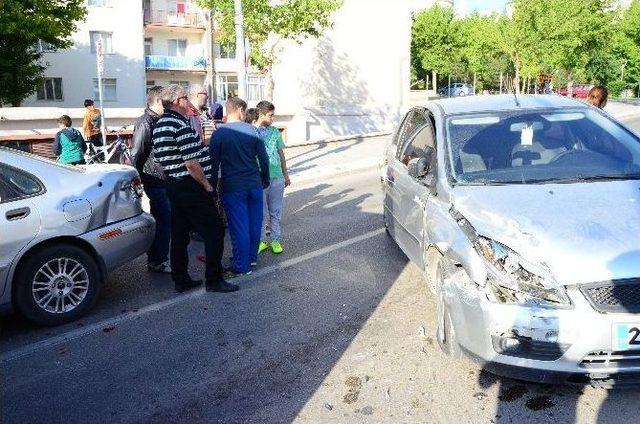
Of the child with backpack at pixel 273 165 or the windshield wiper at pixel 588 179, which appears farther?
the child with backpack at pixel 273 165

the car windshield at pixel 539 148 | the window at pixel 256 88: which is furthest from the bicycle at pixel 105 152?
the window at pixel 256 88

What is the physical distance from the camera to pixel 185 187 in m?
5.12

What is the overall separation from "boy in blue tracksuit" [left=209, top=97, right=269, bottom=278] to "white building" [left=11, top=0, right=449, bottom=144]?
34.6 ft

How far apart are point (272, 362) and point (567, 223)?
2.06 metres

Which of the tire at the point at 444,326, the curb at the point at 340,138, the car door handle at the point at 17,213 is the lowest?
the tire at the point at 444,326

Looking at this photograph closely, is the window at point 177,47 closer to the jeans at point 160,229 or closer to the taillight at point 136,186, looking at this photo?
the jeans at point 160,229

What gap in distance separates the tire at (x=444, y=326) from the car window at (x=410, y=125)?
5.81 feet

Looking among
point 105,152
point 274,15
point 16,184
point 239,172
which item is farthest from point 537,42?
point 16,184

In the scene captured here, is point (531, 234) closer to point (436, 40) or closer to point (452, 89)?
point (436, 40)

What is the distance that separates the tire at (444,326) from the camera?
3596mm

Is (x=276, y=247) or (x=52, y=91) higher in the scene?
(x=52, y=91)

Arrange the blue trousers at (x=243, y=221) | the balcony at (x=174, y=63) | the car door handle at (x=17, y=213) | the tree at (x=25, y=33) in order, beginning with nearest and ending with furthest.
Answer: the car door handle at (x=17, y=213), the blue trousers at (x=243, y=221), the tree at (x=25, y=33), the balcony at (x=174, y=63)

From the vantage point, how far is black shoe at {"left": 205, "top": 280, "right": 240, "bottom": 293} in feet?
17.6

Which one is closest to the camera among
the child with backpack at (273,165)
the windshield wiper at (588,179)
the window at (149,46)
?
the windshield wiper at (588,179)
